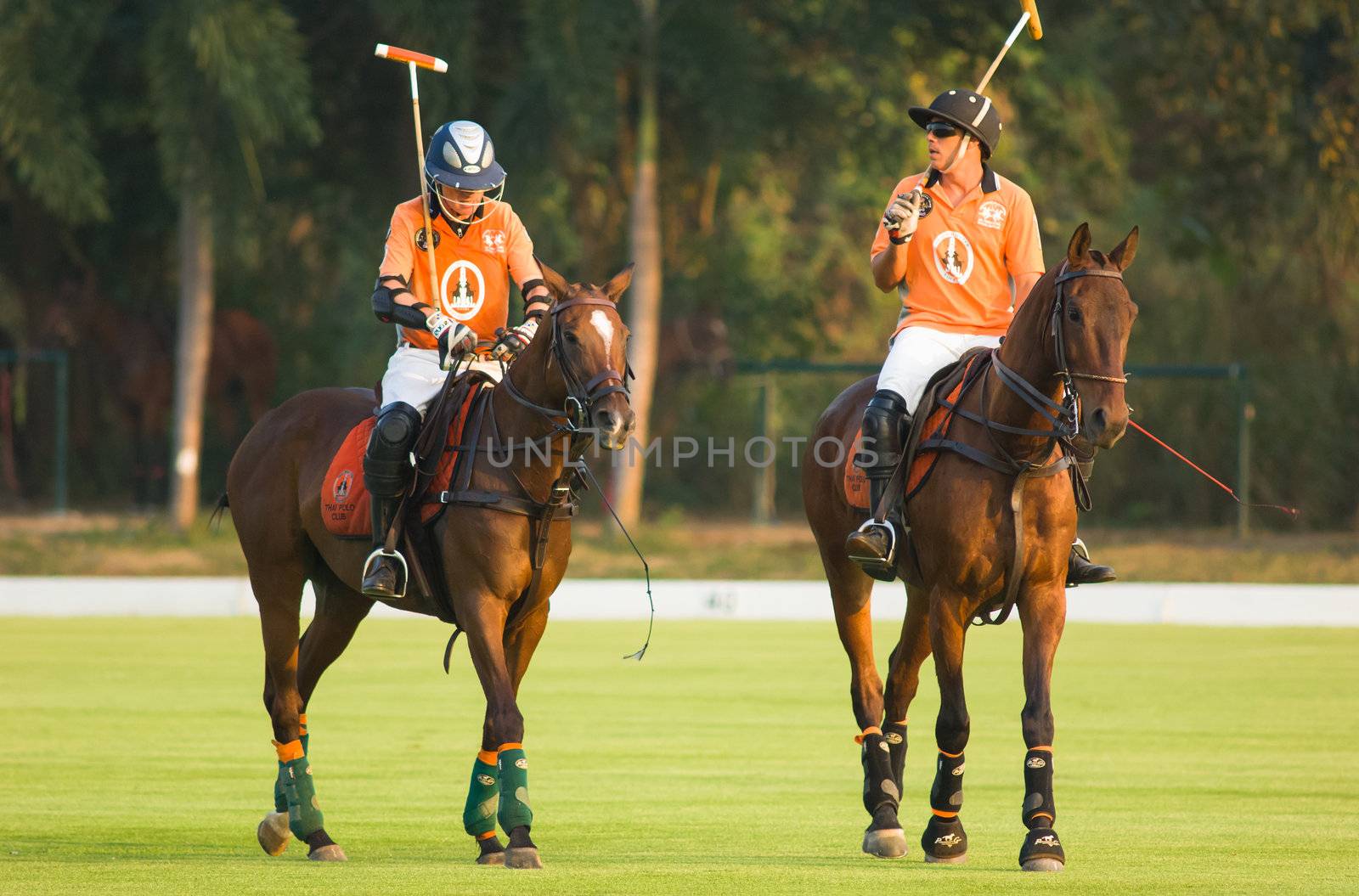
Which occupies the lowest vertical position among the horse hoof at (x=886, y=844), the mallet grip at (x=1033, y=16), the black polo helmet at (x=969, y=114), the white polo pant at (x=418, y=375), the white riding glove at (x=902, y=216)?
the horse hoof at (x=886, y=844)

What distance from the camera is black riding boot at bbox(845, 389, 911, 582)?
681 centimetres

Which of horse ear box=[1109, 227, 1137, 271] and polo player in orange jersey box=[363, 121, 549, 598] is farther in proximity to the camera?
polo player in orange jersey box=[363, 121, 549, 598]

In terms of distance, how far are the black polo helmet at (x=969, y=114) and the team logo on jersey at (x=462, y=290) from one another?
1700mm

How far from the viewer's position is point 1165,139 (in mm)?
24625

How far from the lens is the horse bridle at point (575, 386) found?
20.4ft

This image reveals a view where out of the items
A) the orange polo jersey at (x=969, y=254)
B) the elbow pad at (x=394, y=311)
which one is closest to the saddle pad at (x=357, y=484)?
the elbow pad at (x=394, y=311)

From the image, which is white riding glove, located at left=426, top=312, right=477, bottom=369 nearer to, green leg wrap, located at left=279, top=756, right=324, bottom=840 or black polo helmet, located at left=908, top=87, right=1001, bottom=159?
green leg wrap, located at left=279, top=756, right=324, bottom=840

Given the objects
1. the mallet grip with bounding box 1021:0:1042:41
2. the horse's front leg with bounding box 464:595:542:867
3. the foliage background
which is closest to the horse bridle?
the horse's front leg with bounding box 464:595:542:867

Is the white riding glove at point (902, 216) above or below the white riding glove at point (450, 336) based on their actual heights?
above

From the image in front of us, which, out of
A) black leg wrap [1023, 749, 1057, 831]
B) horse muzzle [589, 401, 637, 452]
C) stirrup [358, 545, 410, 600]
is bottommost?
black leg wrap [1023, 749, 1057, 831]

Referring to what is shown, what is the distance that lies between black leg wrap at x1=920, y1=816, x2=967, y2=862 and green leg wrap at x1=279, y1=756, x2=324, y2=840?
2.07 meters

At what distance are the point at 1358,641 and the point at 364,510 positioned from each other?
923cm

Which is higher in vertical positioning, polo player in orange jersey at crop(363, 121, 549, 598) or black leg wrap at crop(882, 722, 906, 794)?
polo player in orange jersey at crop(363, 121, 549, 598)

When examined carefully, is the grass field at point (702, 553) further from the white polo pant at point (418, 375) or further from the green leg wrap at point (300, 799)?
the green leg wrap at point (300, 799)
